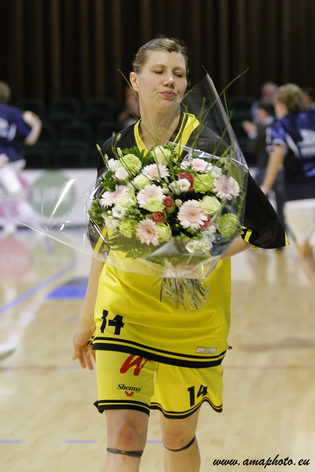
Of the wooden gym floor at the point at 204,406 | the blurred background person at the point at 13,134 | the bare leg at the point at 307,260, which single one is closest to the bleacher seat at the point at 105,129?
the blurred background person at the point at 13,134

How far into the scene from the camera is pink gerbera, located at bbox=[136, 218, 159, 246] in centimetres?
186

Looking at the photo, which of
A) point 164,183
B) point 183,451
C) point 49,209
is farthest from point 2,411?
point 164,183

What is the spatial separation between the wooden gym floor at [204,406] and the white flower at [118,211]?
143cm

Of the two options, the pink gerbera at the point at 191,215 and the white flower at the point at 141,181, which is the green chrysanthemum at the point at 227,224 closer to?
the pink gerbera at the point at 191,215

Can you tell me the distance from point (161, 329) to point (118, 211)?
0.46 meters

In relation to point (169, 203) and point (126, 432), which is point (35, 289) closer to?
point (126, 432)

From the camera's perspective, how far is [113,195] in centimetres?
197

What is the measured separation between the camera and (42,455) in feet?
10.2

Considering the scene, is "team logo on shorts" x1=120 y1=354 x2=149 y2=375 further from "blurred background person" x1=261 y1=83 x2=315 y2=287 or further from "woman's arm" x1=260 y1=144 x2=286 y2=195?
"woman's arm" x1=260 y1=144 x2=286 y2=195

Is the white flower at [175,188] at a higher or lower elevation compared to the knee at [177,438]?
higher

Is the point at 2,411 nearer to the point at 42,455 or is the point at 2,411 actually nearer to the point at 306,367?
the point at 42,455

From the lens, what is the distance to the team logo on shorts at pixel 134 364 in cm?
215

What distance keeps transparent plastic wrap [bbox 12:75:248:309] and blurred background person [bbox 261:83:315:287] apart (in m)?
3.41

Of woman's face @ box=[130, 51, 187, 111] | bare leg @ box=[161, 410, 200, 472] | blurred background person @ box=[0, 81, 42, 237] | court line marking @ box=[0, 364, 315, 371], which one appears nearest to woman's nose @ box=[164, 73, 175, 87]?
woman's face @ box=[130, 51, 187, 111]
